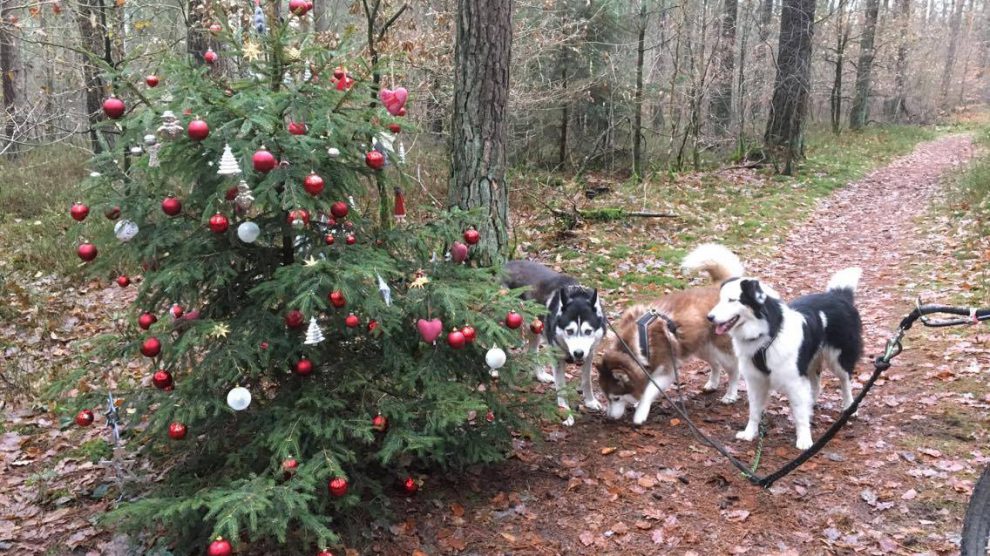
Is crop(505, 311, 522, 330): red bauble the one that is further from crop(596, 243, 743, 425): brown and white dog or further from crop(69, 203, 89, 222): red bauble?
crop(69, 203, 89, 222): red bauble

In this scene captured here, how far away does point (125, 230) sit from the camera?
132 inches

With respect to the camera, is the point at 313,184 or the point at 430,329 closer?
the point at 313,184

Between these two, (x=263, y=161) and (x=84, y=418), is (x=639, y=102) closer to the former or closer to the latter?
(x=263, y=161)

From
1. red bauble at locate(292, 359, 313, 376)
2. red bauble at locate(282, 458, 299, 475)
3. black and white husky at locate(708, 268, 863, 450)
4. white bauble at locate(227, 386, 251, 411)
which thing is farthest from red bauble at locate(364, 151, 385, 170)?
black and white husky at locate(708, 268, 863, 450)

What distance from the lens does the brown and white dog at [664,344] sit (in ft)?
17.8

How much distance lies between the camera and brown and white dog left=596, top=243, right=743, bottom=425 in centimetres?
543

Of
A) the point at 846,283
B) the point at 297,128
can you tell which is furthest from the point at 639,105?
the point at 297,128

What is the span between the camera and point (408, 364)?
392 centimetres

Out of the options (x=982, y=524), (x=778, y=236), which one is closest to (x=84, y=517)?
(x=982, y=524)

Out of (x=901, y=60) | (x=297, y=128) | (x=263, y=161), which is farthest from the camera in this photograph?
(x=901, y=60)

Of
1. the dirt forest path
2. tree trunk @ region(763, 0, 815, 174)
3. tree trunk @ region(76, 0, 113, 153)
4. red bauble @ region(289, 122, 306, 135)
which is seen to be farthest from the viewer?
A: tree trunk @ region(763, 0, 815, 174)

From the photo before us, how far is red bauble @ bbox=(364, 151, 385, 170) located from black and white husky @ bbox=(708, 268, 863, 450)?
2649 mm

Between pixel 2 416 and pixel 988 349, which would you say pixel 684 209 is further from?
pixel 2 416

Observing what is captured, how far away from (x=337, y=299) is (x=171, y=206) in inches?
41.0
